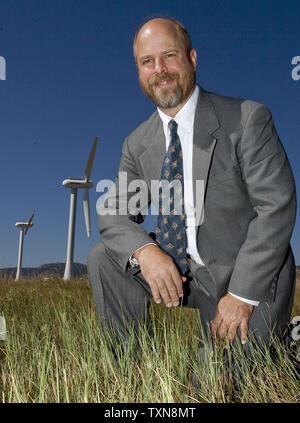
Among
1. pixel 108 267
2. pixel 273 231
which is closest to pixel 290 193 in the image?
pixel 273 231

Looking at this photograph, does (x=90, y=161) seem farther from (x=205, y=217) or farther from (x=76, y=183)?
(x=205, y=217)

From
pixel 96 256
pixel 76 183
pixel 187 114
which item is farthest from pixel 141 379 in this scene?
pixel 76 183

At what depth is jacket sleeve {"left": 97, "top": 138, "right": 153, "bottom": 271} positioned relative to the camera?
4.38 metres

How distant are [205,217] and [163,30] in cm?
195

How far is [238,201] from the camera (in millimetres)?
4137

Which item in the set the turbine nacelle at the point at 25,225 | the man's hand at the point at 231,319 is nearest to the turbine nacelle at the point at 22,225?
the turbine nacelle at the point at 25,225

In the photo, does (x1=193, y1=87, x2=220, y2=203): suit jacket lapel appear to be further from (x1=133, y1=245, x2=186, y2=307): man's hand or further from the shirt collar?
(x1=133, y1=245, x2=186, y2=307): man's hand

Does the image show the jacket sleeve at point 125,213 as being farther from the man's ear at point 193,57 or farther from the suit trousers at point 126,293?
the man's ear at point 193,57

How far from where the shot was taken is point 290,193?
12.6 ft

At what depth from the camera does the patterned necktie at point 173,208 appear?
4289mm

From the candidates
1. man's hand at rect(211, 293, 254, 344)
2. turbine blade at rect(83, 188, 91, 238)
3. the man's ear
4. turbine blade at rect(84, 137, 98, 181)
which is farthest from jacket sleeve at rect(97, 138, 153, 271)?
turbine blade at rect(83, 188, 91, 238)

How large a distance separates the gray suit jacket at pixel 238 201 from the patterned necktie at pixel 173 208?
17 centimetres
